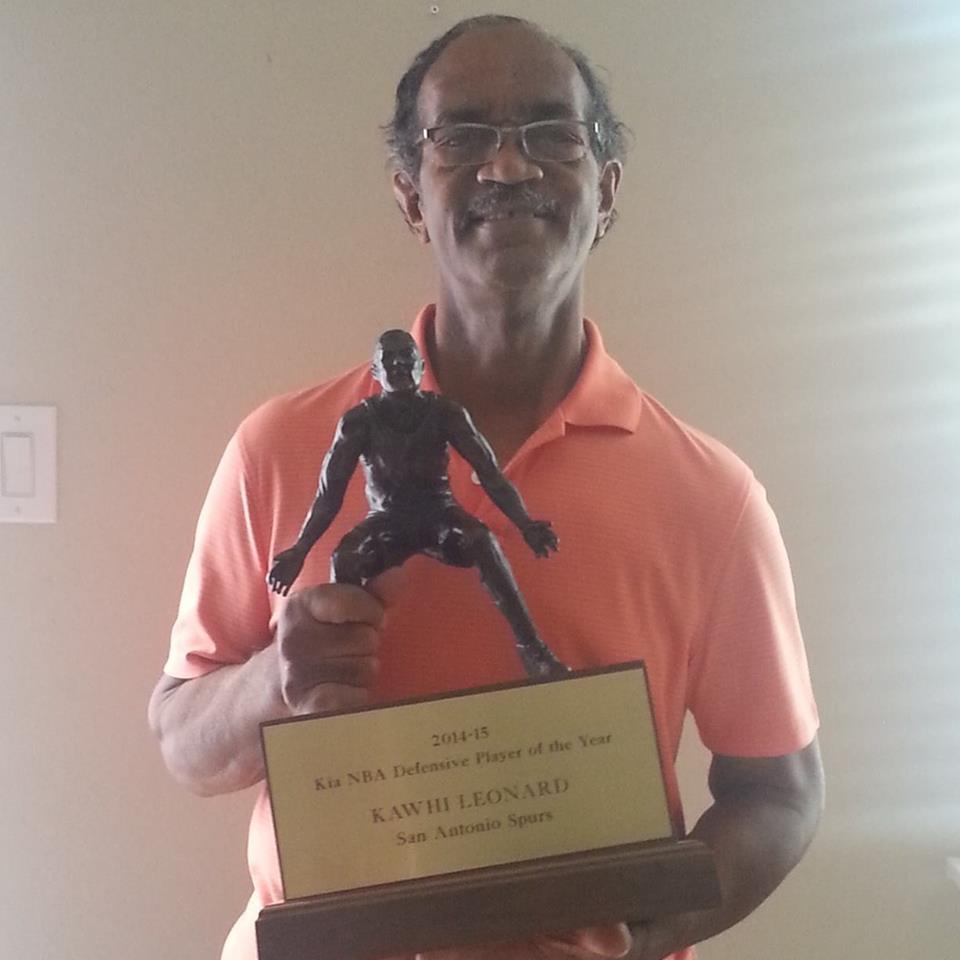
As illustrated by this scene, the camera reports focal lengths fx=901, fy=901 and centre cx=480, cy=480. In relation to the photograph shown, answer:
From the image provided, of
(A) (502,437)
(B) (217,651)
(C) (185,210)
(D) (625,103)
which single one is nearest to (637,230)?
(D) (625,103)

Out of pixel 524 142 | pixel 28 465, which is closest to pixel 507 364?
pixel 524 142

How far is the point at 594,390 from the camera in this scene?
78 centimetres

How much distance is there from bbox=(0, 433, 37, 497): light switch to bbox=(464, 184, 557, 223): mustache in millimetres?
614

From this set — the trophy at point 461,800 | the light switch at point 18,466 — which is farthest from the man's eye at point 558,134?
the light switch at point 18,466

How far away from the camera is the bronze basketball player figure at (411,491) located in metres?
0.59

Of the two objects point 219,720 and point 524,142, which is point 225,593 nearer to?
point 219,720

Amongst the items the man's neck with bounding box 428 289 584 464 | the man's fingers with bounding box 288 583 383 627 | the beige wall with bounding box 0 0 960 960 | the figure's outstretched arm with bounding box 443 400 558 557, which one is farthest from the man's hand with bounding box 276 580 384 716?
the beige wall with bounding box 0 0 960 960

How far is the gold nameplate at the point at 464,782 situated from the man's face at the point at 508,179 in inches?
12.8

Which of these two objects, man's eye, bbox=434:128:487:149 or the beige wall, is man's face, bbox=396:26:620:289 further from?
the beige wall

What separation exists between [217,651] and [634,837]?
1.31 feet

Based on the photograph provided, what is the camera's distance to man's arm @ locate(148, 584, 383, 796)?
0.60 meters

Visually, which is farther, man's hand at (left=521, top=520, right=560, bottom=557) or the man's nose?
the man's nose

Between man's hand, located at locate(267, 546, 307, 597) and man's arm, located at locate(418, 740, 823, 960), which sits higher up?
man's hand, located at locate(267, 546, 307, 597)

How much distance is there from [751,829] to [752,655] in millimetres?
143
